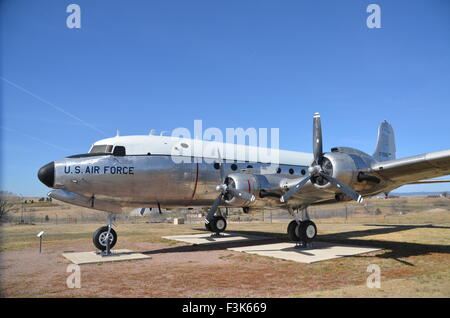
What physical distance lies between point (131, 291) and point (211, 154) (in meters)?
8.36

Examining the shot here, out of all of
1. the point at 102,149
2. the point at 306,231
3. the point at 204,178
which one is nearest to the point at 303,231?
the point at 306,231

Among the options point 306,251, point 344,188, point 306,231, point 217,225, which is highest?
point 344,188

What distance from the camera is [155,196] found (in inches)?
521

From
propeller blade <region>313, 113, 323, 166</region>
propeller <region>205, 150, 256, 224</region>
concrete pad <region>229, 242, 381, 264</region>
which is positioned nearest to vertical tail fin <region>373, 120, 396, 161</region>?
concrete pad <region>229, 242, 381, 264</region>

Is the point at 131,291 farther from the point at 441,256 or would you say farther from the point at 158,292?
the point at 441,256

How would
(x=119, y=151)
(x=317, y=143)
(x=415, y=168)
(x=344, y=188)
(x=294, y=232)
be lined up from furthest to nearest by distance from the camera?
(x=294, y=232), (x=119, y=151), (x=317, y=143), (x=415, y=168), (x=344, y=188)

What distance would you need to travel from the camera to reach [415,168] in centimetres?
1100

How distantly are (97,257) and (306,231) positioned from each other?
791 cm

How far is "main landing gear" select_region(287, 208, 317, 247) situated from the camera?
13.3 meters

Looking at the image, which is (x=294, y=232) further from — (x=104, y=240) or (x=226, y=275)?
(x=104, y=240)

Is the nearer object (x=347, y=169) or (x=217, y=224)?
(x=347, y=169)

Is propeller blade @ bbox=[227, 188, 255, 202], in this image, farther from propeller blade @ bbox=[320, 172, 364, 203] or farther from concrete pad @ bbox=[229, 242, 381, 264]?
propeller blade @ bbox=[320, 172, 364, 203]

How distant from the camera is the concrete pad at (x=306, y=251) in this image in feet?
36.1

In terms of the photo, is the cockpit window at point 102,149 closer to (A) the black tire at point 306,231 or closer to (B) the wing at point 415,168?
(A) the black tire at point 306,231
